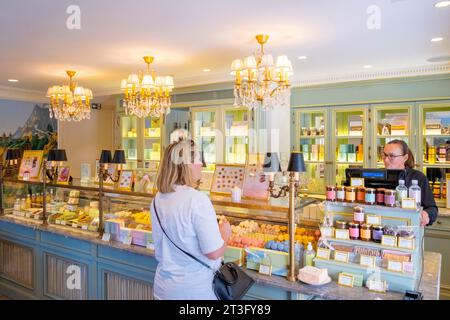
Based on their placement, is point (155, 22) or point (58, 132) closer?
point (155, 22)

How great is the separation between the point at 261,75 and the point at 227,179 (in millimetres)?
1342

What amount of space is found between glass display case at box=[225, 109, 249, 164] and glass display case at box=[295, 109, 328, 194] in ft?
2.64

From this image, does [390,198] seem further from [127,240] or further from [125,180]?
[125,180]

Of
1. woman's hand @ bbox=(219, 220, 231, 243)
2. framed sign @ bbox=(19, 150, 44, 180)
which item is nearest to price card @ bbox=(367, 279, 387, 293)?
woman's hand @ bbox=(219, 220, 231, 243)

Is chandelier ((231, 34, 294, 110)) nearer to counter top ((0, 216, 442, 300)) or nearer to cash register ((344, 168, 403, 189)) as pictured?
cash register ((344, 168, 403, 189))

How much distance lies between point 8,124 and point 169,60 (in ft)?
13.2

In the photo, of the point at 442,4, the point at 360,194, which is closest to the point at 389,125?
the point at 442,4

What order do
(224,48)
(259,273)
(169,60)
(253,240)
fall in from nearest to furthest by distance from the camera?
(259,273) → (253,240) → (224,48) → (169,60)

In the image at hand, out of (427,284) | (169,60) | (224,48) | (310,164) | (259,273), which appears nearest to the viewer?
(427,284)

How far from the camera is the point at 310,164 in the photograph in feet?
17.8

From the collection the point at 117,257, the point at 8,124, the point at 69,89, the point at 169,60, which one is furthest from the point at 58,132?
the point at 117,257

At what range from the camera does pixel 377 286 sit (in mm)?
1864

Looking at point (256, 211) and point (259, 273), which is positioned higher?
Result: point (256, 211)

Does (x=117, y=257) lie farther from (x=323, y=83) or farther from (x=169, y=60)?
(x=323, y=83)
